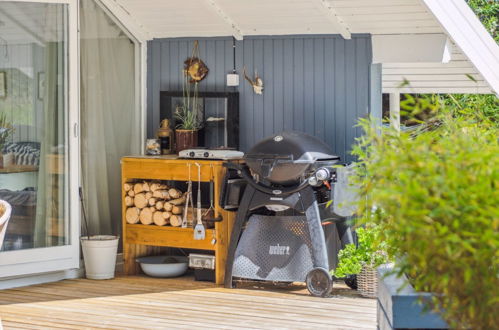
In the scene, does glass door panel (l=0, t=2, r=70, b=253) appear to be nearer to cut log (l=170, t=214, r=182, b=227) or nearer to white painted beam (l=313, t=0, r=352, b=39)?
cut log (l=170, t=214, r=182, b=227)

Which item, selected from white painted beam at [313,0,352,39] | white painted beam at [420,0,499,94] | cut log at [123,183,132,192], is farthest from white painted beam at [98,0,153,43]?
white painted beam at [420,0,499,94]

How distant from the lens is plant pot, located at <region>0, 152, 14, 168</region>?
18.9ft

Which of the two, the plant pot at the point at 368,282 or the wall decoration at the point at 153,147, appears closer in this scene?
the plant pot at the point at 368,282

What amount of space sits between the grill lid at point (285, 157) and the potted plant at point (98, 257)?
1.26 m

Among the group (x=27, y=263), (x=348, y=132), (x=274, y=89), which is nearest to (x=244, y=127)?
(x=274, y=89)

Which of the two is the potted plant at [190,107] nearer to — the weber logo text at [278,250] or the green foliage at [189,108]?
the green foliage at [189,108]

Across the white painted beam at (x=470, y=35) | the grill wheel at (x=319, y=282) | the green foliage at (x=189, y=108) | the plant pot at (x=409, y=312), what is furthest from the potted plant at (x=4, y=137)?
the plant pot at (x=409, y=312)

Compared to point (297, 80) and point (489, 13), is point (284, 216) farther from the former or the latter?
point (489, 13)

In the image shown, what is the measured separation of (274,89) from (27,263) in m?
2.08

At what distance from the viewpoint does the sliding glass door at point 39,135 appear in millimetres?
5785

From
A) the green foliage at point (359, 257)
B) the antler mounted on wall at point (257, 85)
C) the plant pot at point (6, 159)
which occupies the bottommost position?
the green foliage at point (359, 257)

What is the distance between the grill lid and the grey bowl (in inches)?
42.4

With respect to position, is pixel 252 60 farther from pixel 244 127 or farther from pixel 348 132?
pixel 348 132

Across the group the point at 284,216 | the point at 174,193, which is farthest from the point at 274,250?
the point at 174,193
